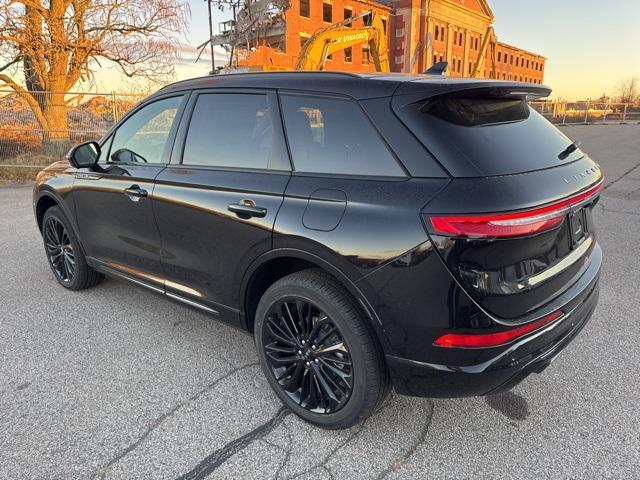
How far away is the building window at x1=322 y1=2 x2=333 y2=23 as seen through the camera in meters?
36.6

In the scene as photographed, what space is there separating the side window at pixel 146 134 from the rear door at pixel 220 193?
227 millimetres

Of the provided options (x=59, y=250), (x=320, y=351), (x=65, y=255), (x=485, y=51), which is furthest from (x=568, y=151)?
(x=485, y=51)

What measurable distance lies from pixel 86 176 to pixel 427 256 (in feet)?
10.1

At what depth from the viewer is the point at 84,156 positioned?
3.73 meters

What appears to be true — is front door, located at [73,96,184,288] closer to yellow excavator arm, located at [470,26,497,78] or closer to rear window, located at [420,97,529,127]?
rear window, located at [420,97,529,127]

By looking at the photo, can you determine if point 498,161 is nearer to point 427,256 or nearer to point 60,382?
point 427,256

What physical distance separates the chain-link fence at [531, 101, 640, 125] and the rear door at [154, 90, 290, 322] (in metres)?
32.6

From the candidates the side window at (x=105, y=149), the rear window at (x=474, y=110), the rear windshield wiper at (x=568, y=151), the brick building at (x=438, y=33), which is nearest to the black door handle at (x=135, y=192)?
the side window at (x=105, y=149)

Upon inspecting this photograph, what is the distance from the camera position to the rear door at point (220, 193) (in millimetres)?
2529

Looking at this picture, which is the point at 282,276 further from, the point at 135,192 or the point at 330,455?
the point at 135,192

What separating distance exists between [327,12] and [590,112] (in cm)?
2104

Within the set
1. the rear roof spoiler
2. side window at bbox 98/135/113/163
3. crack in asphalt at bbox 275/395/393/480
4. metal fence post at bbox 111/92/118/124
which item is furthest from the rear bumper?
metal fence post at bbox 111/92/118/124

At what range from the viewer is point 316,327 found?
2.36 m

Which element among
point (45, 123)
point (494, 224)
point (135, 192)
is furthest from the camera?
point (45, 123)
